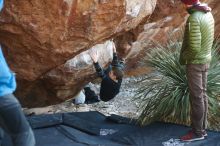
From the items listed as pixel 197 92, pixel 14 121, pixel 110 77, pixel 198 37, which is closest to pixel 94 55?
pixel 110 77

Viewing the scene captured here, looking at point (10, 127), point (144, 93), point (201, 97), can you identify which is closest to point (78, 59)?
point (144, 93)

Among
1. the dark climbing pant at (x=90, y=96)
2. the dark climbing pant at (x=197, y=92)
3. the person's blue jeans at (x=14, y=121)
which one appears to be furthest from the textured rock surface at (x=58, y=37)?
the person's blue jeans at (x=14, y=121)

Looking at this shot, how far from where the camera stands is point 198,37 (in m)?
4.87

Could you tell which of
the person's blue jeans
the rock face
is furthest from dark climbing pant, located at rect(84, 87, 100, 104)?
the person's blue jeans

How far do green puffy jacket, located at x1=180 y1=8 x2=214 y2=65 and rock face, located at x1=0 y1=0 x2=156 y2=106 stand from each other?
121 centimetres

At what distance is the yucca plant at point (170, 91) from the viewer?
5922 mm

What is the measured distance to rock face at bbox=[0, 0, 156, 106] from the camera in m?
5.42

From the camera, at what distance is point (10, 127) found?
336 cm

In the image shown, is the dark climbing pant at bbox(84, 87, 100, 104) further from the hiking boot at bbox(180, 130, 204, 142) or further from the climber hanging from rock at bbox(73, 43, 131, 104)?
the hiking boot at bbox(180, 130, 204, 142)

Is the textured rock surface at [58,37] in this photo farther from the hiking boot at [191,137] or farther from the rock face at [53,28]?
the hiking boot at [191,137]

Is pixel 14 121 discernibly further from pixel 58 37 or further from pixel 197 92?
→ pixel 58 37

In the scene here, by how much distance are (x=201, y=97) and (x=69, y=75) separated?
93.6 inches

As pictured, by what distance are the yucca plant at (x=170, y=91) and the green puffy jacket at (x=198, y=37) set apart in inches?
38.6

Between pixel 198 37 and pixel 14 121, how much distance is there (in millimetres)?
2355
